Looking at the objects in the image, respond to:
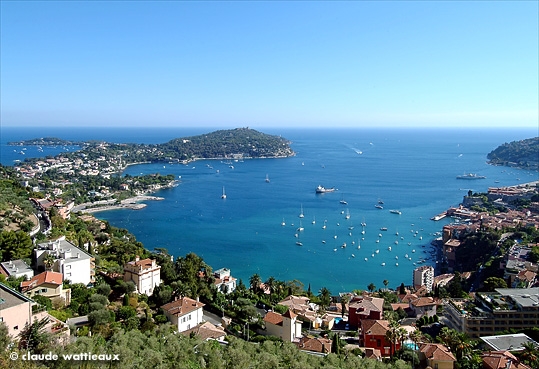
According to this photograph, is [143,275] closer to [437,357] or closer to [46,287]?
[46,287]

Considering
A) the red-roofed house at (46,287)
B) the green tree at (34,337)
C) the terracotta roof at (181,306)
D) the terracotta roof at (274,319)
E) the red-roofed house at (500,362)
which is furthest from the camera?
the terracotta roof at (274,319)

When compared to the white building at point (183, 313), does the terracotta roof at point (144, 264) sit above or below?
above

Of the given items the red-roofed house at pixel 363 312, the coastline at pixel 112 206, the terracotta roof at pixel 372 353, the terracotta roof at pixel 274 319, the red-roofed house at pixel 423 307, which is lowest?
the coastline at pixel 112 206

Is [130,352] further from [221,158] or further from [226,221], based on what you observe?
[221,158]

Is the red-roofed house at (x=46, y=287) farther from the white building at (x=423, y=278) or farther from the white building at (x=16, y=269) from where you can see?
the white building at (x=423, y=278)

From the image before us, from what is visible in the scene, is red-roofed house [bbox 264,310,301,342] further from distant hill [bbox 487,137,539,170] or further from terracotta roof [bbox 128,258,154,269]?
distant hill [bbox 487,137,539,170]

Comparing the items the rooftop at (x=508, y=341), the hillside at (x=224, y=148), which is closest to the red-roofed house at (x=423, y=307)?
the rooftop at (x=508, y=341)
